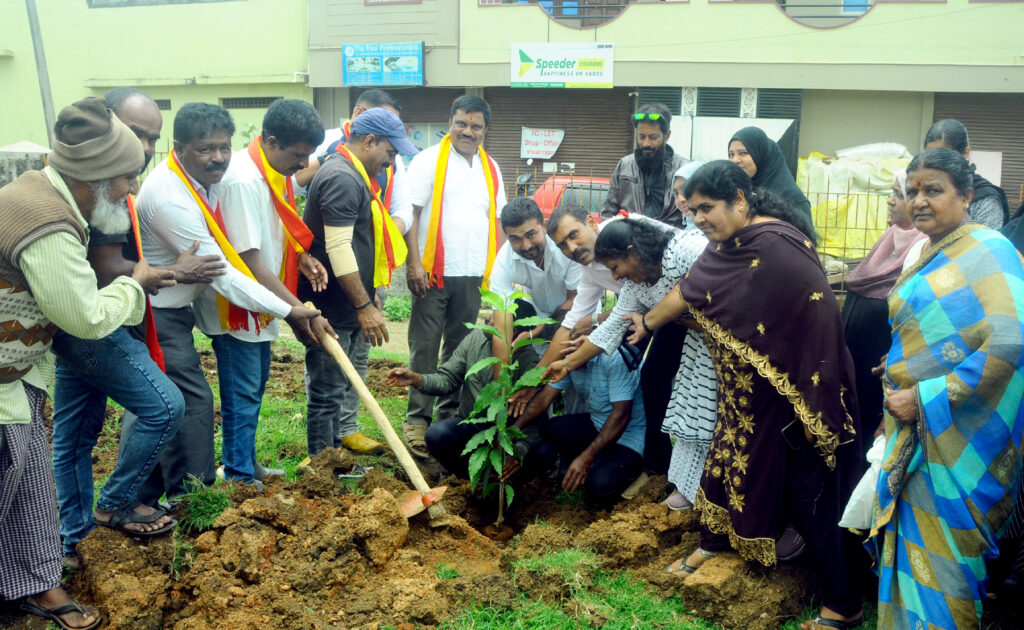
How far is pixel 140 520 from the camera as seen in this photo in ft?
11.9

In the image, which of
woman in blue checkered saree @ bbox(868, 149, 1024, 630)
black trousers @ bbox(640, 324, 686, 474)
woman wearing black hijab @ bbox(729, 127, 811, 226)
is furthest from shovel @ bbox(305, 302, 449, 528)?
woman wearing black hijab @ bbox(729, 127, 811, 226)

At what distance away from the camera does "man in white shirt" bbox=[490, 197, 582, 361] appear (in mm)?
4617

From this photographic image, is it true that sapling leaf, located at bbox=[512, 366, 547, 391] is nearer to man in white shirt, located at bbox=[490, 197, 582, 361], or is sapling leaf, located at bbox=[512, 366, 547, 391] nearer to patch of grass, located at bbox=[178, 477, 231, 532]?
man in white shirt, located at bbox=[490, 197, 582, 361]

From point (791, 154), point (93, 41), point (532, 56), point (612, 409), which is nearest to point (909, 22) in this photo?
point (791, 154)

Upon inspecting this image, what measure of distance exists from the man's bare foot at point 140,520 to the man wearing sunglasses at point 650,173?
3.53 meters

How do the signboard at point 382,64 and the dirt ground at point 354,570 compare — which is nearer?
the dirt ground at point 354,570

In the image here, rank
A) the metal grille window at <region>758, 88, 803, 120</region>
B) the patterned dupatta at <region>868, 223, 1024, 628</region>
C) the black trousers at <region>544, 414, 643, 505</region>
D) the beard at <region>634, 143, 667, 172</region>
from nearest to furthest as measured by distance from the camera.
A: the patterned dupatta at <region>868, 223, 1024, 628</region> < the black trousers at <region>544, 414, 643, 505</region> < the beard at <region>634, 143, 667, 172</region> < the metal grille window at <region>758, 88, 803, 120</region>

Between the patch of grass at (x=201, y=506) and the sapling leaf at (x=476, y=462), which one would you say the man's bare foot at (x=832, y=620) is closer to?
the sapling leaf at (x=476, y=462)

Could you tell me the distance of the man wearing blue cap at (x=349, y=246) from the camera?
14.6ft

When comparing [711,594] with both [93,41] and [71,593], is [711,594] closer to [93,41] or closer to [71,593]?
[71,593]

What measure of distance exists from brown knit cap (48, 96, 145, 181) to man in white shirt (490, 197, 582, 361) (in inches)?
80.5

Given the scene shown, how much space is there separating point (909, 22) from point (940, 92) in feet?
4.77

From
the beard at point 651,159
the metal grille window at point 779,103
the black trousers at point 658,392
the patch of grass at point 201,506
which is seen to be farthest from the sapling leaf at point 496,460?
the metal grille window at point 779,103

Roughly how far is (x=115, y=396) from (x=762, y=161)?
3456 mm
